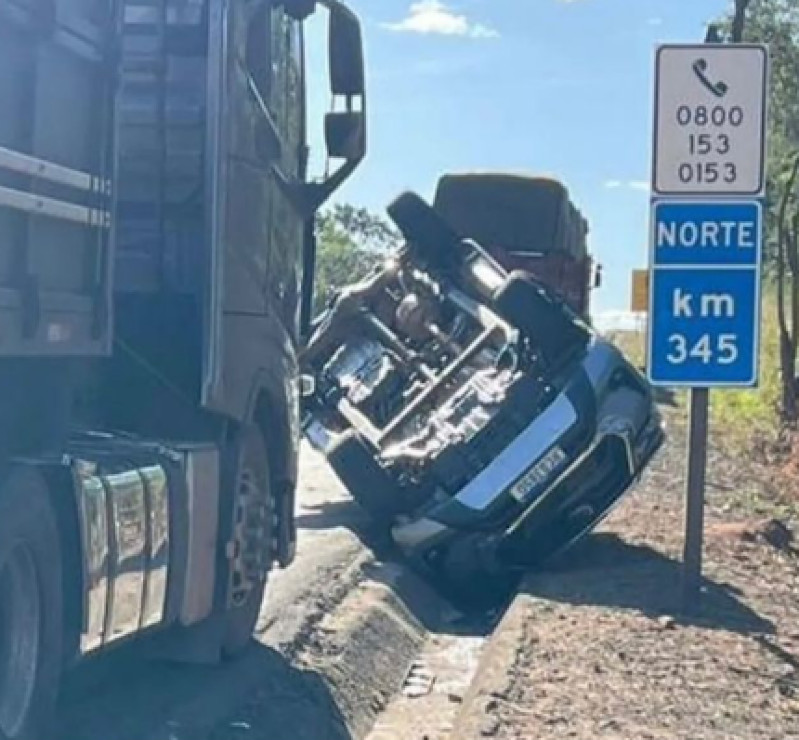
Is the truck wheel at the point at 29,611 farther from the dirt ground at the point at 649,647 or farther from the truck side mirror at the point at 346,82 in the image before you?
the truck side mirror at the point at 346,82

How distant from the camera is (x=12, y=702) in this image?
23.5 ft

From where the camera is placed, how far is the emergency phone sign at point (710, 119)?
34.9 feet

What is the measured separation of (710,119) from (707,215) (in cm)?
54

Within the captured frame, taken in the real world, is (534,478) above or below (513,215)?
below

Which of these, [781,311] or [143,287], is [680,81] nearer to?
[143,287]

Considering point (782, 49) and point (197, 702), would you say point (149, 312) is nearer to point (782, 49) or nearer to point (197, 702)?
point (197, 702)

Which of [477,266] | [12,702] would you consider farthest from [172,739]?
[477,266]

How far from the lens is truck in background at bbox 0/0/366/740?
6973mm

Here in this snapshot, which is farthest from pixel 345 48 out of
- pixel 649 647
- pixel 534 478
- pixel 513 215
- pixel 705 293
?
pixel 513 215

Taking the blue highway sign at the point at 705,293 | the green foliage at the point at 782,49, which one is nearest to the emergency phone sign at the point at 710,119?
the blue highway sign at the point at 705,293

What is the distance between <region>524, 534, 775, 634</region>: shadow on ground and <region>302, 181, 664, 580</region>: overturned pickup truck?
0.39 metres

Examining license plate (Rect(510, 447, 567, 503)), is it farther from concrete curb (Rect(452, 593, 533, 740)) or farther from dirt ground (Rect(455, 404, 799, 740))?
concrete curb (Rect(452, 593, 533, 740))

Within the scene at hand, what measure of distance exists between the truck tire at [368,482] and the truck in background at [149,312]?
9.58 ft

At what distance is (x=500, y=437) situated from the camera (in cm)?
1388
